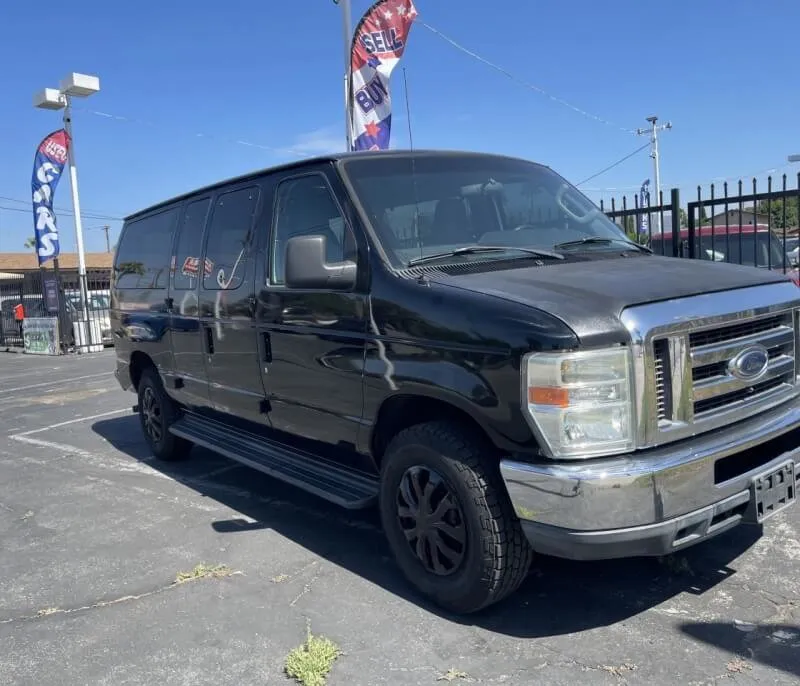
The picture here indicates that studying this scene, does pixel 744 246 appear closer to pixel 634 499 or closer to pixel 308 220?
pixel 308 220

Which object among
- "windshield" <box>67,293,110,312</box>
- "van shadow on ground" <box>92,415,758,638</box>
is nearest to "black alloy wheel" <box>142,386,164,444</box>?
"van shadow on ground" <box>92,415,758,638</box>

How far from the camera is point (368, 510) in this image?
503 cm

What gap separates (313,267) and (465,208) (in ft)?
3.26

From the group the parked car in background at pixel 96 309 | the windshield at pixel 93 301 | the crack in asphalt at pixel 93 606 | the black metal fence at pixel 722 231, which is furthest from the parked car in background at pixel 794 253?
the windshield at pixel 93 301

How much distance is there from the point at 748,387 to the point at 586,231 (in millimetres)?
1409

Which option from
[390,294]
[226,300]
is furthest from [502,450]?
[226,300]

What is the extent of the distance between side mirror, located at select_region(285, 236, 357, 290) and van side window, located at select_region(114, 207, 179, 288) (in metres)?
Answer: 2.64

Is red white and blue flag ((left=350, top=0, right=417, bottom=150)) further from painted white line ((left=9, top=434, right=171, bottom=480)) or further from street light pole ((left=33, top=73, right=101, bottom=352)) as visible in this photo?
street light pole ((left=33, top=73, right=101, bottom=352))

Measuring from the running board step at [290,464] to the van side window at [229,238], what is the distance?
1.11m

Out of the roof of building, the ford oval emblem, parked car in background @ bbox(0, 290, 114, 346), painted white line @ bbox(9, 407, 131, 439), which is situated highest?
the roof of building

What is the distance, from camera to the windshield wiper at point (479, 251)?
363 centimetres

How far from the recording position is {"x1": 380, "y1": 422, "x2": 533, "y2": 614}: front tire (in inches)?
122

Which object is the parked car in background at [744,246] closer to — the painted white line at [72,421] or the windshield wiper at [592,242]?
the windshield wiper at [592,242]

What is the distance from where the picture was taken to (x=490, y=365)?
2.96m
